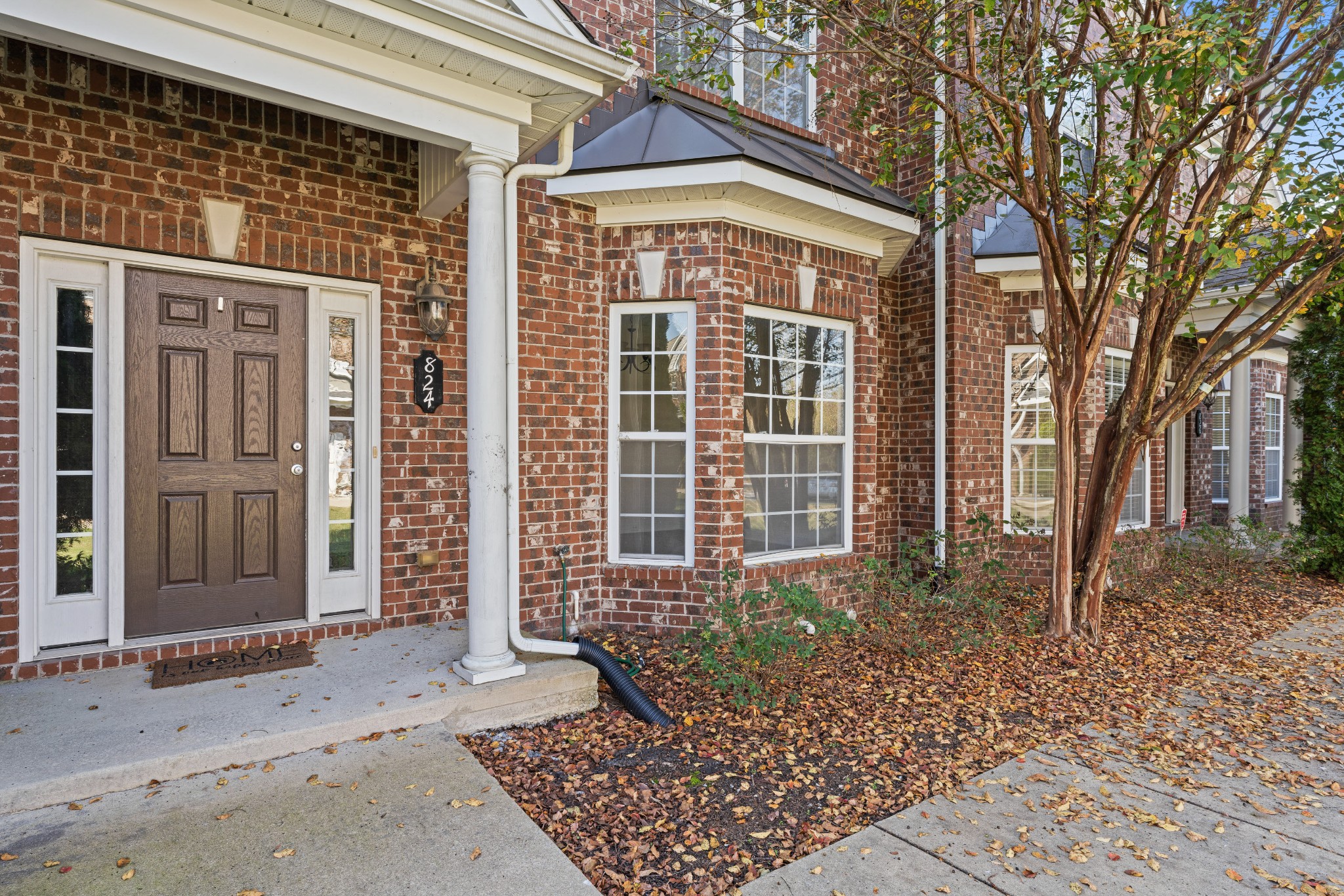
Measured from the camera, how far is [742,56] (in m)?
6.17

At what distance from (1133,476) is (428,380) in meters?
7.63

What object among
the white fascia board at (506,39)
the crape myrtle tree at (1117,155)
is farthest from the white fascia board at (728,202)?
the white fascia board at (506,39)

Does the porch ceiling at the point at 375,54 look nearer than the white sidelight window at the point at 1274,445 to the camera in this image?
Yes

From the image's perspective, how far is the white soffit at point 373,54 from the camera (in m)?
2.73

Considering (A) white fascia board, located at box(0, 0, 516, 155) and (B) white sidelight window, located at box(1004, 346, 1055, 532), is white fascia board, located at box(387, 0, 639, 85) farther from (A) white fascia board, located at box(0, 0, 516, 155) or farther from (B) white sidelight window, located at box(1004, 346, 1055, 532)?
(B) white sidelight window, located at box(1004, 346, 1055, 532)

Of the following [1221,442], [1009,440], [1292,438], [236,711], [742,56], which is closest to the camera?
[236,711]

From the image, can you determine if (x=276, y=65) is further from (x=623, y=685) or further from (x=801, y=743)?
(x=801, y=743)

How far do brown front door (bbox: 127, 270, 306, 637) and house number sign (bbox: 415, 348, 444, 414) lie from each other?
0.67 metres

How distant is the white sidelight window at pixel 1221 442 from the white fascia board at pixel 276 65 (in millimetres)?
12502

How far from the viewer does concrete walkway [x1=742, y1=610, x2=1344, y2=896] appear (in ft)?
8.04

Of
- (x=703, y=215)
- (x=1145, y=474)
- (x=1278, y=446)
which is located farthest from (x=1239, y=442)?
(x=703, y=215)

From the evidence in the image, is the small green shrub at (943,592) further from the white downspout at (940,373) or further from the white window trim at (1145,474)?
the white window trim at (1145,474)

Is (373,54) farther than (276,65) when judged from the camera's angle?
Yes

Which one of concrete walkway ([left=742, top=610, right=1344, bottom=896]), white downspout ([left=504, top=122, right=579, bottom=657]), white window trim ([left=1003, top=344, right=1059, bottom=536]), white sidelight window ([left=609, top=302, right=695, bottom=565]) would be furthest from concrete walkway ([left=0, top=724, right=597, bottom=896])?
white window trim ([left=1003, top=344, right=1059, bottom=536])
